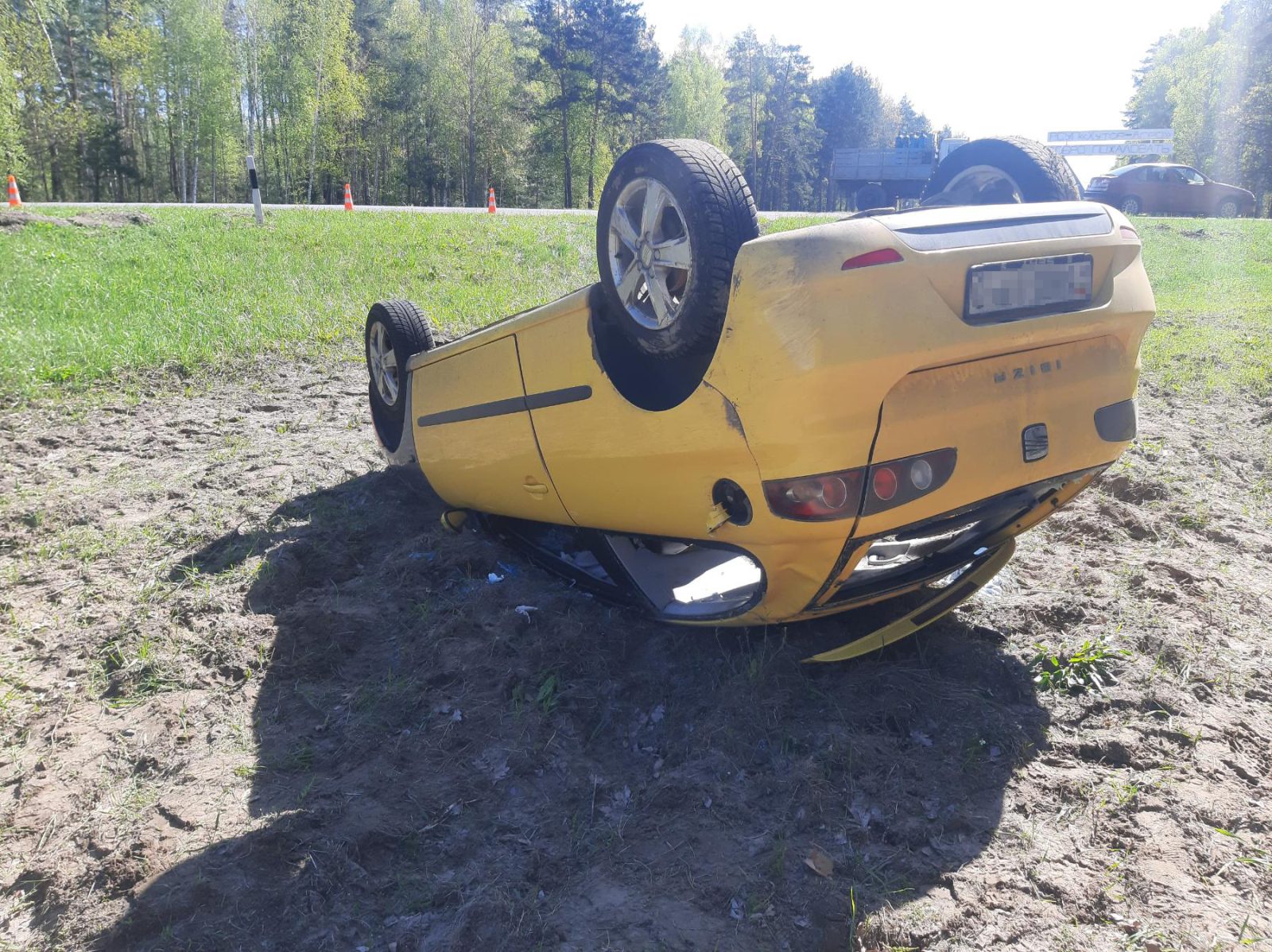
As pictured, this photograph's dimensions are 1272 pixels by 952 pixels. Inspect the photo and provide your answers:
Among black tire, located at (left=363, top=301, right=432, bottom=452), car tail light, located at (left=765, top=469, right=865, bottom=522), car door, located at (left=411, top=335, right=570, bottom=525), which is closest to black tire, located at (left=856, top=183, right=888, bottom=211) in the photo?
black tire, located at (left=363, top=301, right=432, bottom=452)

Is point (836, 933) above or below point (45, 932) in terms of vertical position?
above

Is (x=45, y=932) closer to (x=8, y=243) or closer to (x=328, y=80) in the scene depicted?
(x=8, y=243)

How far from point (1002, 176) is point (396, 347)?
3.05 metres

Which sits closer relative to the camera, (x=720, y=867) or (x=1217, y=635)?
(x=720, y=867)

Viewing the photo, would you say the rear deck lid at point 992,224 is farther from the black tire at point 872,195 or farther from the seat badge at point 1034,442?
the black tire at point 872,195

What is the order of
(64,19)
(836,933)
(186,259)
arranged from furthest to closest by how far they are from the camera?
(64,19)
(186,259)
(836,933)

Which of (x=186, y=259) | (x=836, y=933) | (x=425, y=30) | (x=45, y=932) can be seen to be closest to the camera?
(x=836, y=933)

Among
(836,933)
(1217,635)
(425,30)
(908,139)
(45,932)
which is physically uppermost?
(425,30)

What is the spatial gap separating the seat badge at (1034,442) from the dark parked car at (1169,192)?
2420 centimetres

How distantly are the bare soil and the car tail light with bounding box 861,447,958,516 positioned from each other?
842 millimetres

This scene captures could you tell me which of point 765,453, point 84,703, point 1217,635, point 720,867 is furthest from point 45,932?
point 1217,635

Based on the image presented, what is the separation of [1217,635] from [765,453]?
2206mm

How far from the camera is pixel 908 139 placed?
26406 millimetres

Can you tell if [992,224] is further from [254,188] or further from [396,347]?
[254,188]
